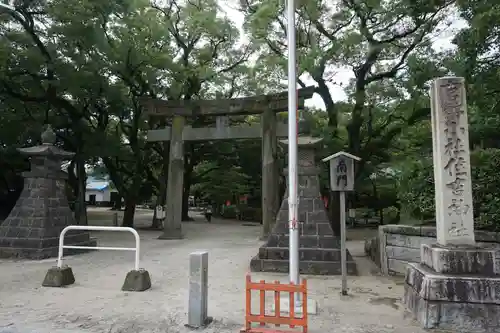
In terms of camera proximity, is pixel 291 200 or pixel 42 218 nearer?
pixel 291 200

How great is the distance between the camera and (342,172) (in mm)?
7016

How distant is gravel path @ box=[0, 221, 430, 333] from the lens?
491cm

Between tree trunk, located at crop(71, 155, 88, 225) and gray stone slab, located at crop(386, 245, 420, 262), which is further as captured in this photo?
tree trunk, located at crop(71, 155, 88, 225)

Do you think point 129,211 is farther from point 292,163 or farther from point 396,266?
point 292,163

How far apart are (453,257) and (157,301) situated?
455 cm

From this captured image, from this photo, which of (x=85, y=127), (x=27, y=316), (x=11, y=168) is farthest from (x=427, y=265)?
(x=11, y=168)

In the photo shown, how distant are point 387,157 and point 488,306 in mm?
11888

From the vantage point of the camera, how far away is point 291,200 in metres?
5.65

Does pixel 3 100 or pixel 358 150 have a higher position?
pixel 3 100

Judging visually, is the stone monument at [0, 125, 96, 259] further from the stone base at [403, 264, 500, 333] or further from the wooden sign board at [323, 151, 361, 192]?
the stone base at [403, 264, 500, 333]

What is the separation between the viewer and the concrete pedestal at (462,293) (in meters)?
4.65

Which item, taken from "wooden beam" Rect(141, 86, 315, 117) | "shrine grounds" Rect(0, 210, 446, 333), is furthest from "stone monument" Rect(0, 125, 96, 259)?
"wooden beam" Rect(141, 86, 315, 117)

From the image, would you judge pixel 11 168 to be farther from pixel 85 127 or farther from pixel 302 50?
pixel 302 50

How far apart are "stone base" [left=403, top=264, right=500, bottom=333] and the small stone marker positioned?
2.92m
